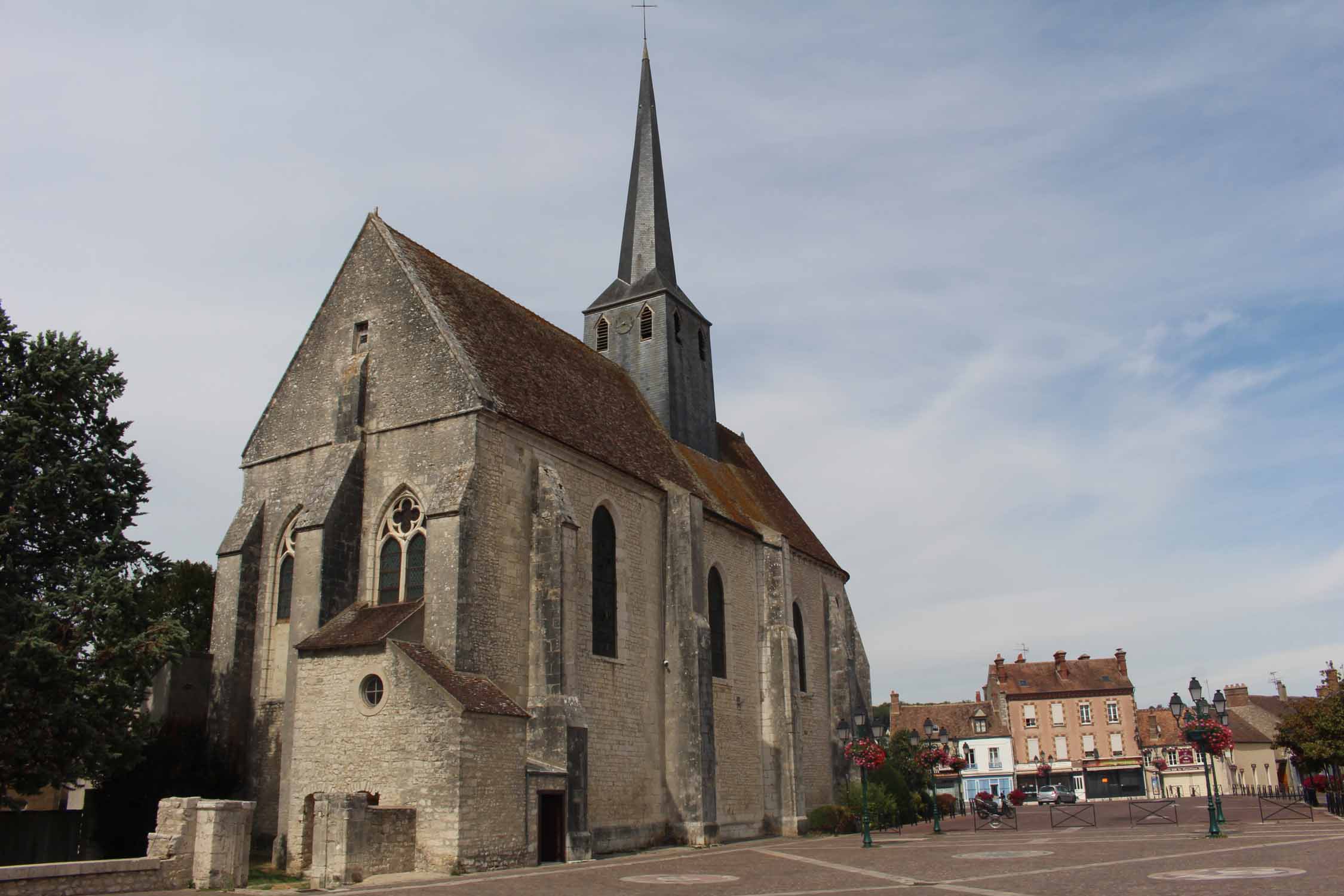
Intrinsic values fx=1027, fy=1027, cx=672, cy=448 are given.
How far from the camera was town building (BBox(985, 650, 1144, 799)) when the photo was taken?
57625 mm

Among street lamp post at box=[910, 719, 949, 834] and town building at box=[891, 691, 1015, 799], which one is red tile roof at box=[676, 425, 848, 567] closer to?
street lamp post at box=[910, 719, 949, 834]

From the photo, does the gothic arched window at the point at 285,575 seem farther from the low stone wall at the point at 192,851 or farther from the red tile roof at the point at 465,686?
the low stone wall at the point at 192,851

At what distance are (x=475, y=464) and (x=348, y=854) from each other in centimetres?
677

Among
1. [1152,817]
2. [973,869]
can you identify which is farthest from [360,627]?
[1152,817]

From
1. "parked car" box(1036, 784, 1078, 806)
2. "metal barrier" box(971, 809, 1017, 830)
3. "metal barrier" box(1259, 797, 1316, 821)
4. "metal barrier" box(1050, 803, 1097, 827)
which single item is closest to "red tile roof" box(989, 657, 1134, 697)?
"parked car" box(1036, 784, 1078, 806)

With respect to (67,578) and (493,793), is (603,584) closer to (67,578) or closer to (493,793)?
(493,793)

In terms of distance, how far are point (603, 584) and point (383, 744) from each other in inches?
248

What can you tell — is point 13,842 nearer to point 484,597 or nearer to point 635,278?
point 484,597

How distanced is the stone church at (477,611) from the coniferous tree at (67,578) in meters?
2.58

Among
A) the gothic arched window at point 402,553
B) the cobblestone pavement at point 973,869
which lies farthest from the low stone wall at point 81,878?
the gothic arched window at point 402,553

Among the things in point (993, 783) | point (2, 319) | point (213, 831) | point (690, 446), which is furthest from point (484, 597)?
point (993, 783)

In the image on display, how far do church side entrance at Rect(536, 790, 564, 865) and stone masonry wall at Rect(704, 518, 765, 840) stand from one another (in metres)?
6.69

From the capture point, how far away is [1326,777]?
1475 inches

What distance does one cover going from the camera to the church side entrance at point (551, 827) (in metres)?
17.2
